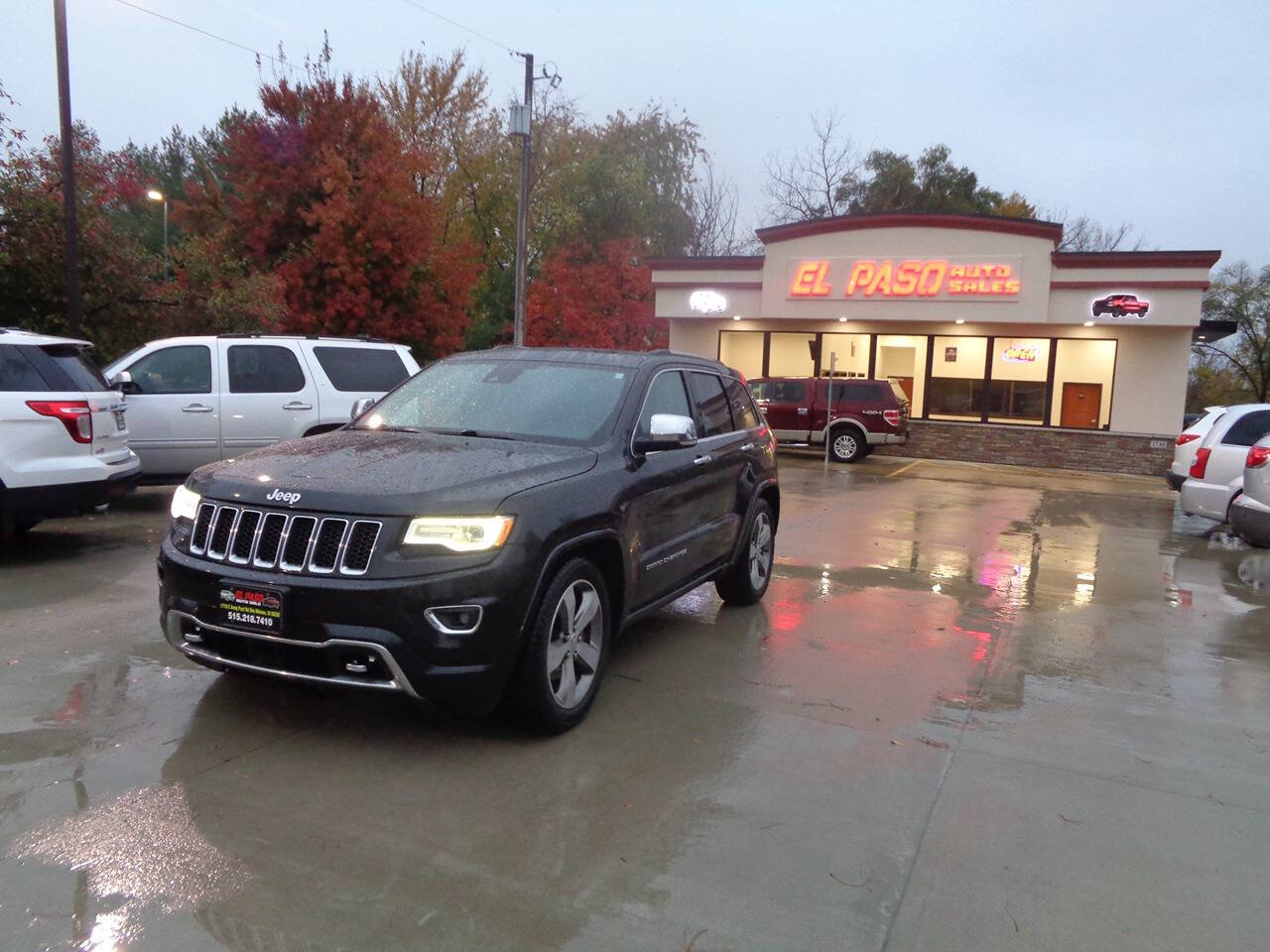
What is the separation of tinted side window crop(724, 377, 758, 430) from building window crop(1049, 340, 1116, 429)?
19.2 m

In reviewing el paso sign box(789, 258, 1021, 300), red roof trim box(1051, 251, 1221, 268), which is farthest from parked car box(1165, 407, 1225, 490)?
el paso sign box(789, 258, 1021, 300)

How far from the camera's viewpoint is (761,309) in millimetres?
25156

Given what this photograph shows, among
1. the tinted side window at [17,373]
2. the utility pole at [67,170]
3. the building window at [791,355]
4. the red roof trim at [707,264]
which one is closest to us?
the tinted side window at [17,373]

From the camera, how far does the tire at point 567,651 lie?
4242 mm

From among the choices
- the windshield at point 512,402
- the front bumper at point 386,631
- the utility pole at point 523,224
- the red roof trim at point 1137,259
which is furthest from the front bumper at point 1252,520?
the utility pole at point 523,224

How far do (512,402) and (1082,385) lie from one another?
2218 cm

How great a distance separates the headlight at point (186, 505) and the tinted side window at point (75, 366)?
3.77m

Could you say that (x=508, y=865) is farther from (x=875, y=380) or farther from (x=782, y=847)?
(x=875, y=380)

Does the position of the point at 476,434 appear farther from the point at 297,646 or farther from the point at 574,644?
the point at 297,646

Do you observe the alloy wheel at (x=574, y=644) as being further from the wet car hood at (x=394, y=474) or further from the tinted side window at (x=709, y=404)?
the tinted side window at (x=709, y=404)

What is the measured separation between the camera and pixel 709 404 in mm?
6527

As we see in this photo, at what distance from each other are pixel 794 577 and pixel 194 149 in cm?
4758

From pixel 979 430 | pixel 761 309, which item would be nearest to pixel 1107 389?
pixel 979 430

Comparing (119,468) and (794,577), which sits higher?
(119,468)
